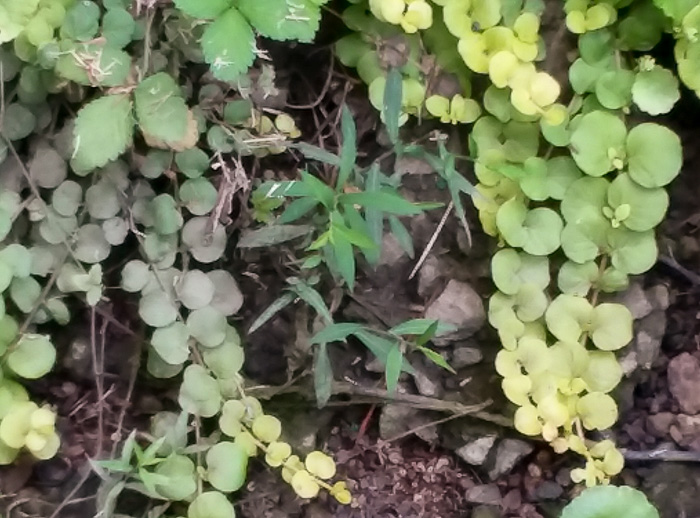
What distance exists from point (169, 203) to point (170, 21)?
229 millimetres

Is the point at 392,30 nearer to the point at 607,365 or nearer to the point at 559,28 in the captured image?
the point at 559,28

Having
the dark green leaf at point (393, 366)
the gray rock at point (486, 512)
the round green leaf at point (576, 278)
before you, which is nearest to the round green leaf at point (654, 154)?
the round green leaf at point (576, 278)

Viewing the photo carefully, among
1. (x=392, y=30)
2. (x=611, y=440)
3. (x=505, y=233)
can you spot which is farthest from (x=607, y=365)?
(x=392, y=30)

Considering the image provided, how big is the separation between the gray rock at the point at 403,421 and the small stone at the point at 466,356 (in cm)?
9

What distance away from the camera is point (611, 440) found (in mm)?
1102

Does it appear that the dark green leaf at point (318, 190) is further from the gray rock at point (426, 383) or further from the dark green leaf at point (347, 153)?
the gray rock at point (426, 383)

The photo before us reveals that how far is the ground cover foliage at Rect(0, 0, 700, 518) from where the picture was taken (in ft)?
3.30

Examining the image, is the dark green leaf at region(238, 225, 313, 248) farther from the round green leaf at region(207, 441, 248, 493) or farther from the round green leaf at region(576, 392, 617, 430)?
the round green leaf at region(576, 392, 617, 430)

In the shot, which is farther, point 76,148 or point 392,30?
point 392,30

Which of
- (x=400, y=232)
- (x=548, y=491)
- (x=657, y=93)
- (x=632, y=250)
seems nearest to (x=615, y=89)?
(x=657, y=93)

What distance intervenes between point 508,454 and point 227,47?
0.64 meters

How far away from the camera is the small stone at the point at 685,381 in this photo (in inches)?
43.8

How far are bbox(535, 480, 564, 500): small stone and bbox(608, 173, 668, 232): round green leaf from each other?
0.36 metres

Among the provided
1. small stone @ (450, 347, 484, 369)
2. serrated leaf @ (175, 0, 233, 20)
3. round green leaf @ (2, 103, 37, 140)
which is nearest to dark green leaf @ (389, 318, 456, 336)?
small stone @ (450, 347, 484, 369)
